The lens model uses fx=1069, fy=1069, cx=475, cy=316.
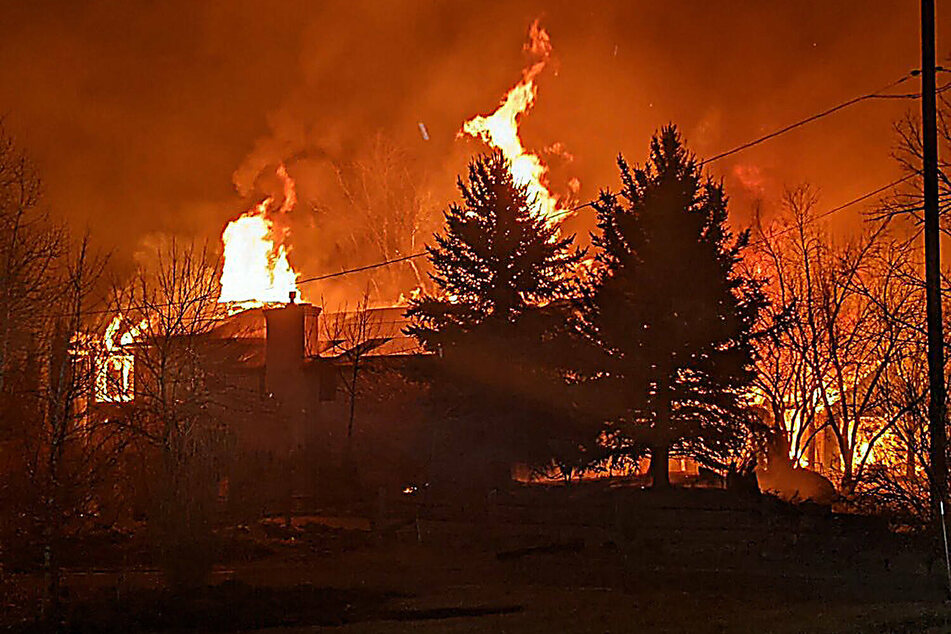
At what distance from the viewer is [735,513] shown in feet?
71.4

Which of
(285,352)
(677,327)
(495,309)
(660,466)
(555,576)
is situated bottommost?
(555,576)

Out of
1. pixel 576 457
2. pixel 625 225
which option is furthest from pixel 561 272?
pixel 576 457

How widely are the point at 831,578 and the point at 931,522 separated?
358 centimetres

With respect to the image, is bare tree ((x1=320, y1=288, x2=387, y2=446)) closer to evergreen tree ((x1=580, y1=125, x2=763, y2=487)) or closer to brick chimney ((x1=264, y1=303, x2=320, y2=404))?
brick chimney ((x1=264, y1=303, x2=320, y2=404))

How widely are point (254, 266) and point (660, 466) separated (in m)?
22.7

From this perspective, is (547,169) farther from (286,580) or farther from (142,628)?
(142,628)

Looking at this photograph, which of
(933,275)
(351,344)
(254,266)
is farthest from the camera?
(254,266)

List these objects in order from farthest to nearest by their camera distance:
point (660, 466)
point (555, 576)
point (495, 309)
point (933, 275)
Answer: point (495, 309) < point (660, 466) < point (555, 576) < point (933, 275)

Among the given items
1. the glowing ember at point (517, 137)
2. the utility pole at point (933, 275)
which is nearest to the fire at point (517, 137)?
the glowing ember at point (517, 137)

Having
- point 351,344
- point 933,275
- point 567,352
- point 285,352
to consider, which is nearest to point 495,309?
point 567,352

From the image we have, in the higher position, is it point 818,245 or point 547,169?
point 547,169

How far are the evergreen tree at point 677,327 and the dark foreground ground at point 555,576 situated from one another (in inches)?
75.2

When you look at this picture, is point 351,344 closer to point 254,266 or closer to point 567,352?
point 254,266

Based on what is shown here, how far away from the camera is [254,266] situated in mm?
45000
